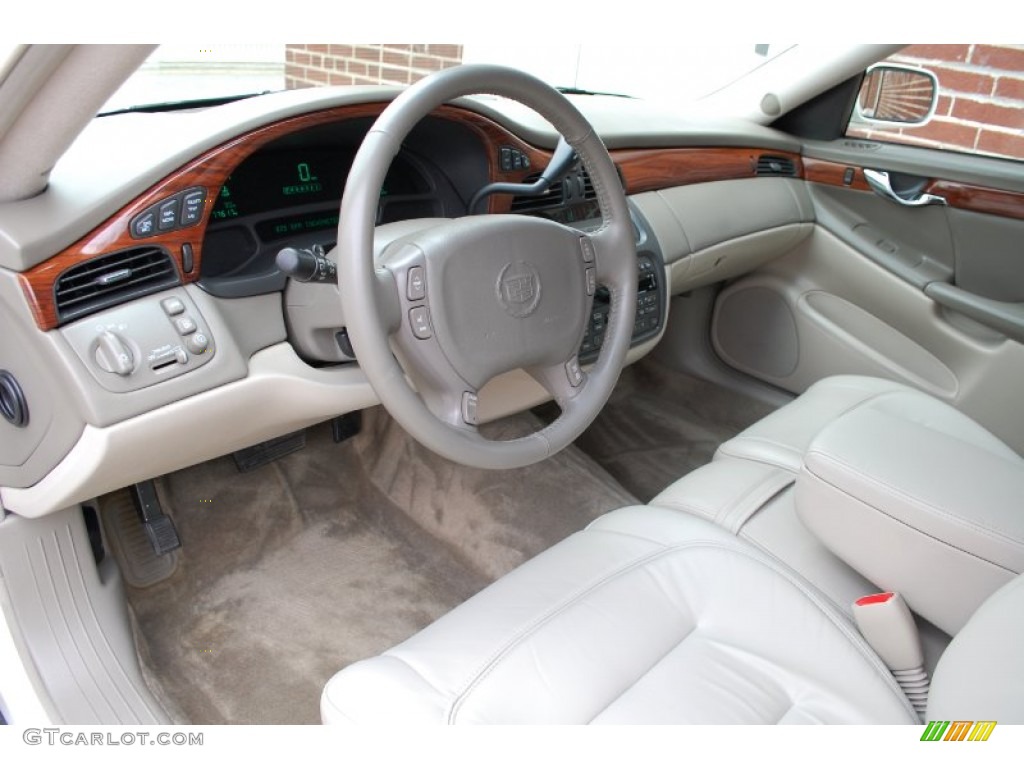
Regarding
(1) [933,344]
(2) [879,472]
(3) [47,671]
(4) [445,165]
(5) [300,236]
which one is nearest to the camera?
(2) [879,472]

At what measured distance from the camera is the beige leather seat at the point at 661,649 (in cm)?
97

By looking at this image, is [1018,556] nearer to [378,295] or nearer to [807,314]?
[378,295]

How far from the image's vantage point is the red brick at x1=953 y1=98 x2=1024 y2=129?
6.66 ft

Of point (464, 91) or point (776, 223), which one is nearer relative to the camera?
point (464, 91)

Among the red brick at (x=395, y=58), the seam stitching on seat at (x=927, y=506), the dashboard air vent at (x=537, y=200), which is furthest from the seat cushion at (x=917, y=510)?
the red brick at (x=395, y=58)

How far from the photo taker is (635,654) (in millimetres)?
1062

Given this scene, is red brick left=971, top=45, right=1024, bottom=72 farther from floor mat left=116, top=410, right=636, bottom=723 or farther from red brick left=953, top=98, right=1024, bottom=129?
floor mat left=116, top=410, right=636, bottom=723

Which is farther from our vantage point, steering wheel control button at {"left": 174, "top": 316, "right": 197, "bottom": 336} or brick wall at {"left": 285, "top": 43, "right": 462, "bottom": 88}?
brick wall at {"left": 285, "top": 43, "right": 462, "bottom": 88}

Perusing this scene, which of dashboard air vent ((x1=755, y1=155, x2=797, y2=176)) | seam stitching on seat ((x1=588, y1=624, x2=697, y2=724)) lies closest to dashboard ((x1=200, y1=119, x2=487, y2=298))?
seam stitching on seat ((x1=588, y1=624, x2=697, y2=724))

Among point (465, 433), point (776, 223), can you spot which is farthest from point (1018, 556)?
point (776, 223)

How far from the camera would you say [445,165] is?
5.44ft

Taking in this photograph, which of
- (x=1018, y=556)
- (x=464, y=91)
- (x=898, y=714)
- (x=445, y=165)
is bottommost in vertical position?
(x=898, y=714)

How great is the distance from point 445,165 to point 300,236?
0.32 meters

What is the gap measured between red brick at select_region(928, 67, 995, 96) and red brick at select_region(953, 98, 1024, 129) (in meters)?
0.02
